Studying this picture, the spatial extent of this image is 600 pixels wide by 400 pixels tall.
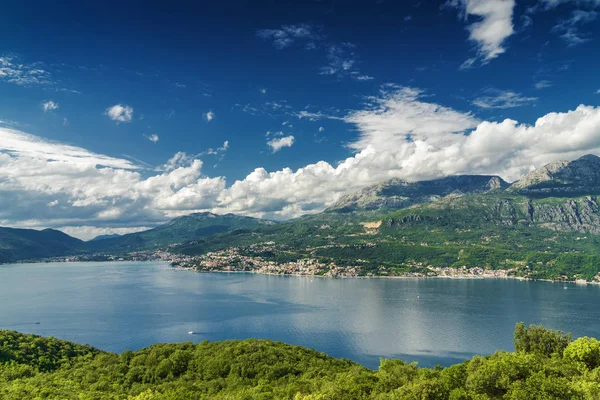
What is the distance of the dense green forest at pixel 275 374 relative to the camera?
18094 millimetres

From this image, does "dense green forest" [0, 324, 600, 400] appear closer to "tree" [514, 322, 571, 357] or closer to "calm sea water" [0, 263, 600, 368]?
"tree" [514, 322, 571, 357]

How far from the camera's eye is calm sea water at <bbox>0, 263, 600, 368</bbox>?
6706 cm

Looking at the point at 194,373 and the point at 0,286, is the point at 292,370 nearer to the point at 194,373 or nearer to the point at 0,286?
the point at 194,373

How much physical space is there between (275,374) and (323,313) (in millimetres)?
61242

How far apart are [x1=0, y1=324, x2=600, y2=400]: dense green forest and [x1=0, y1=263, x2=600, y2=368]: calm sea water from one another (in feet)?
92.9

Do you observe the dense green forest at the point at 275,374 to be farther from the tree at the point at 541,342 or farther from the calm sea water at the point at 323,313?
the calm sea water at the point at 323,313

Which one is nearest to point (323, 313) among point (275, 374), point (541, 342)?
point (275, 374)

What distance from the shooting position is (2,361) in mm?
33281

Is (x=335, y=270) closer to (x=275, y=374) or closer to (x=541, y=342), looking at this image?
(x=541, y=342)

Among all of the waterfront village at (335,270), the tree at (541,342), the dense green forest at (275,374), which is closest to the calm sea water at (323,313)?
the waterfront village at (335,270)

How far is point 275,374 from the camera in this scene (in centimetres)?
2975

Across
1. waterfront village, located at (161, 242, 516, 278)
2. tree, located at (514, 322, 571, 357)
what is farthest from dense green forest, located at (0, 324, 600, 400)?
waterfront village, located at (161, 242, 516, 278)

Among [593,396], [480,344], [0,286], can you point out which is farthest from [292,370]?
[0,286]

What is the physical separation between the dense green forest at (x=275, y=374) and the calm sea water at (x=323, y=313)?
28313 millimetres
